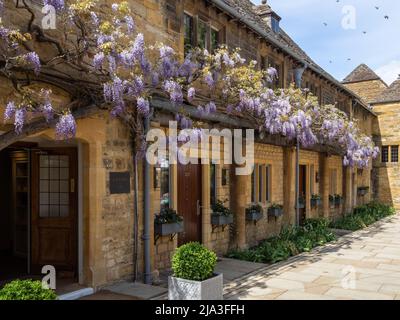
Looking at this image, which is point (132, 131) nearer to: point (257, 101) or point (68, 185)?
point (68, 185)

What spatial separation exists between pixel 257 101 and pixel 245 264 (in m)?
3.39

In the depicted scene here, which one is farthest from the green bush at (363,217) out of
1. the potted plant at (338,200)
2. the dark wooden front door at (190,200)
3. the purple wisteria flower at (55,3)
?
the purple wisteria flower at (55,3)

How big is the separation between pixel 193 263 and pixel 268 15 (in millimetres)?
11019

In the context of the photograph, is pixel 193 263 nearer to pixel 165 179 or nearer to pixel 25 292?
pixel 25 292

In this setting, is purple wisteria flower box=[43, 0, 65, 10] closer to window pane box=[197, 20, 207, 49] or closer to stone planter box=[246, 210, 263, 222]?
window pane box=[197, 20, 207, 49]

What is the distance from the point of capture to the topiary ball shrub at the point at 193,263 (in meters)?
5.88

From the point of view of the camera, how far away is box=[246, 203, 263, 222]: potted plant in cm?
1082

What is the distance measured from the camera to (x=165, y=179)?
838 centimetres

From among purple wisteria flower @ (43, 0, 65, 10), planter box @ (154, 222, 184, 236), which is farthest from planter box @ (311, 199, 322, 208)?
purple wisteria flower @ (43, 0, 65, 10)

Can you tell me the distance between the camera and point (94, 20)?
592cm

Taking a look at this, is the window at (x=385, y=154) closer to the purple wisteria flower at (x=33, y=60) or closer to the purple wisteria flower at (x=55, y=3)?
the purple wisteria flower at (x=55, y=3)

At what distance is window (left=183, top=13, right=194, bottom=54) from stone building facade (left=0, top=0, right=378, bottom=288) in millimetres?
20

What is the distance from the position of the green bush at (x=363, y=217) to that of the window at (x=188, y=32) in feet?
31.9

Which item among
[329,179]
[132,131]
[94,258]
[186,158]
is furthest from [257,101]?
[329,179]
